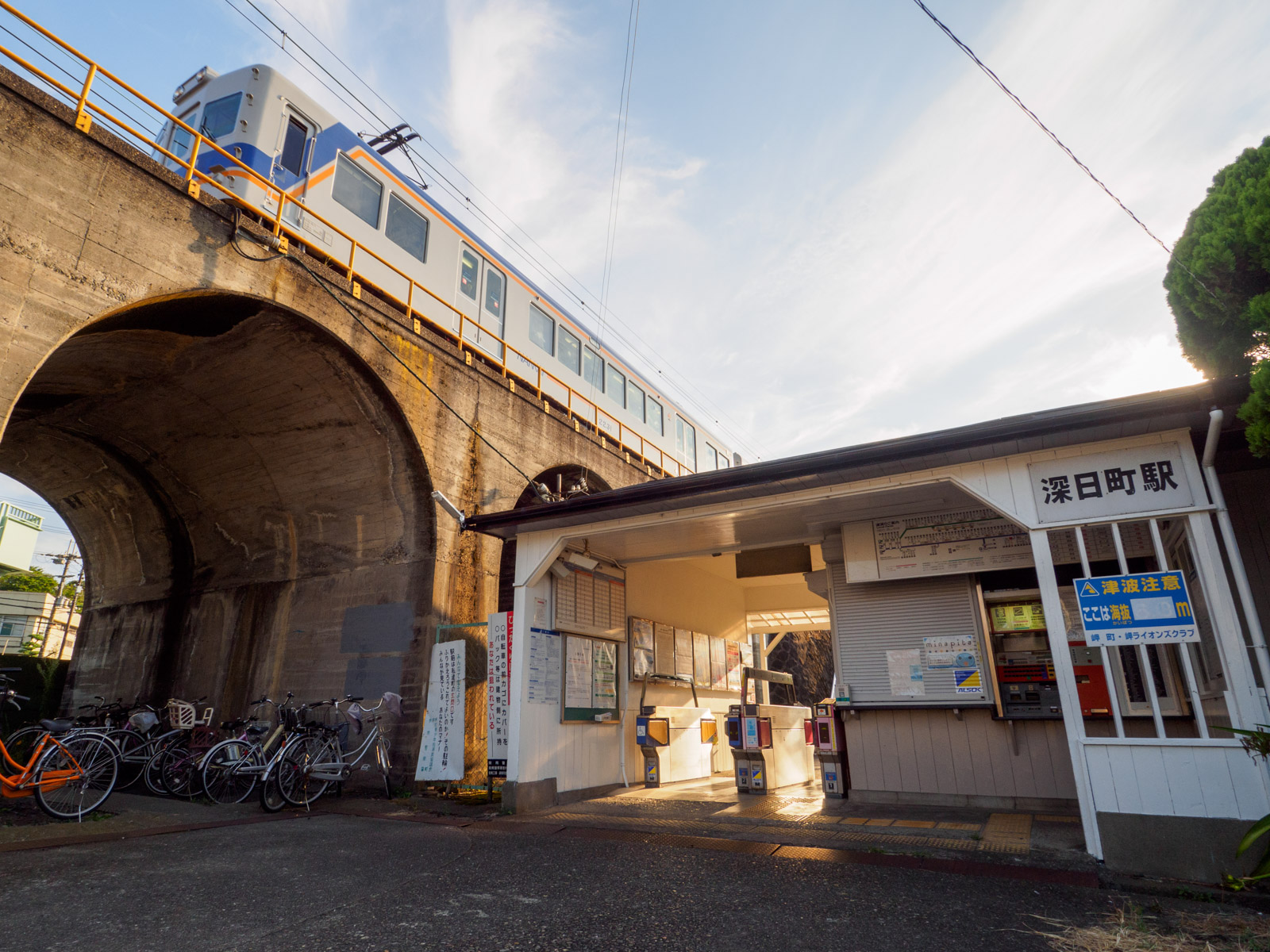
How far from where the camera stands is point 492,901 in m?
3.81

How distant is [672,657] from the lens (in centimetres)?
1059

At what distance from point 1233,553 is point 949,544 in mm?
2646

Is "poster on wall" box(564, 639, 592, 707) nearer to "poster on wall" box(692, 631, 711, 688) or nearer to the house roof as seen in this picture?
the house roof

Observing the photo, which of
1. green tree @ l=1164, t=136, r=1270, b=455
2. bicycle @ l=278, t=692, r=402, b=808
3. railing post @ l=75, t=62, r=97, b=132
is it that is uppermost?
railing post @ l=75, t=62, r=97, b=132

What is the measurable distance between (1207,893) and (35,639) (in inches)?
1745

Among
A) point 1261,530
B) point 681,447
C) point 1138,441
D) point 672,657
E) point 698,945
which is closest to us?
point 698,945

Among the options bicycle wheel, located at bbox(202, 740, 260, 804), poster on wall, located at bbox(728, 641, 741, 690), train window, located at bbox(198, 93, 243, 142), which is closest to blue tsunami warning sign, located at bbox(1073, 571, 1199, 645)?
bicycle wheel, located at bbox(202, 740, 260, 804)

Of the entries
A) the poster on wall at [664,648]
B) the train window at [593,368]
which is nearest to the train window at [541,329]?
the train window at [593,368]

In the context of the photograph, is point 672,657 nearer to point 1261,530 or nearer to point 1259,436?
point 1261,530

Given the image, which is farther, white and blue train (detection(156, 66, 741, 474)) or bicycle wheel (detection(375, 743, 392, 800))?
white and blue train (detection(156, 66, 741, 474))

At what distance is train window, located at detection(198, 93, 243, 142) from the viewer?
977cm

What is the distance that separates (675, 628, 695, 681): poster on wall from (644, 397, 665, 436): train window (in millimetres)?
8443

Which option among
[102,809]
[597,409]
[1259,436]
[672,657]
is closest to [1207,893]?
[1259,436]

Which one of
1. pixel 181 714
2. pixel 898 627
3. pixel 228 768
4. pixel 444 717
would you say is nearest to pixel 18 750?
pixel 228 768
